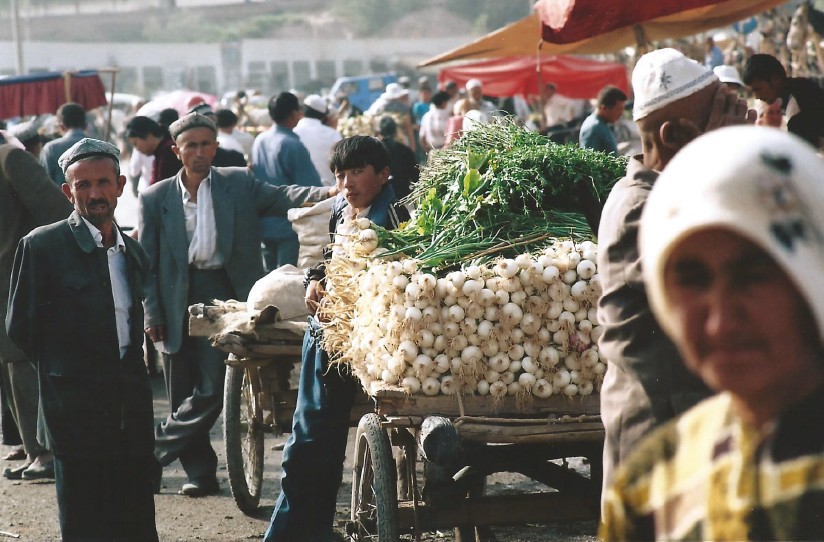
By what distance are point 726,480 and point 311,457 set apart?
12.7 feet

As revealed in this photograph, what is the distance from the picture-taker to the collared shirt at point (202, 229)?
23.5 ft

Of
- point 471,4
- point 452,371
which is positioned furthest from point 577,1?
point 471,4

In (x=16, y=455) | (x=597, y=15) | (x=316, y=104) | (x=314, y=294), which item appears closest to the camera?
(x=314, y=294)

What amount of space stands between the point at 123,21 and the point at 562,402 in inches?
3858

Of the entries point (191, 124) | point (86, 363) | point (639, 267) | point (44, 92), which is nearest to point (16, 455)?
point (191, 124)

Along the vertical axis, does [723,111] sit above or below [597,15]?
below

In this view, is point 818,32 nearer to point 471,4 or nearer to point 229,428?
point 229,428

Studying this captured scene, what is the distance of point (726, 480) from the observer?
5.25 ft

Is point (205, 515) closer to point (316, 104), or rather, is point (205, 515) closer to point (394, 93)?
point (316, 104)

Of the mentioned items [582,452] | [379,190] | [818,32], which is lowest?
[582,452]

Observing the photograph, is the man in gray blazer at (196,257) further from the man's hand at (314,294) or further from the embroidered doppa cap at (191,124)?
the man's hand at (314,294)

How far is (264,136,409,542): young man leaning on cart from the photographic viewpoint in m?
5.30

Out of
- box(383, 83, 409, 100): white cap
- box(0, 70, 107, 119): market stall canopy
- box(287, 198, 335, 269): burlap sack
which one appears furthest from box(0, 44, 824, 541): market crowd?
box(383, 83, 409, 100): white cap

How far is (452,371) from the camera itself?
4.54 m
